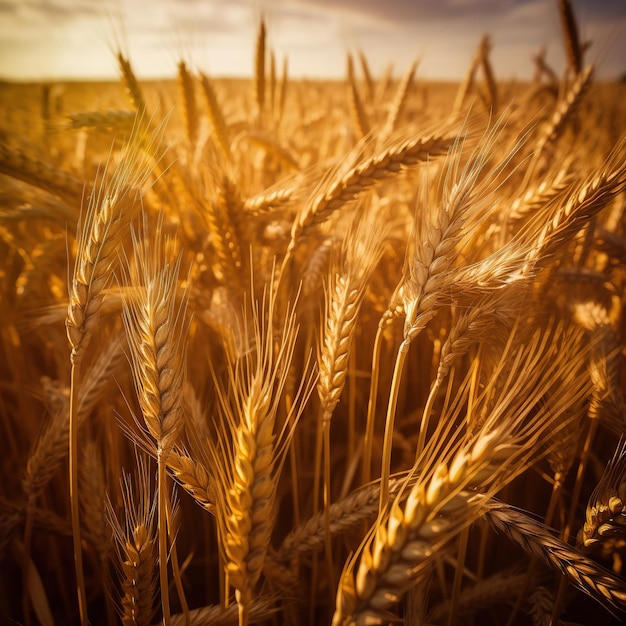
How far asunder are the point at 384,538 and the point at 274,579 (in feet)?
2.06

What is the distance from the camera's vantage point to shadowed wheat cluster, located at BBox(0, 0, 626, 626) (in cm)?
74

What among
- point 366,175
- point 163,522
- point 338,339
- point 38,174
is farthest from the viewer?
point 38,174

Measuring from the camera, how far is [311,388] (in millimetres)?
915

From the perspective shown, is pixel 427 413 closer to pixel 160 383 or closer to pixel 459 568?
pixel 459 568

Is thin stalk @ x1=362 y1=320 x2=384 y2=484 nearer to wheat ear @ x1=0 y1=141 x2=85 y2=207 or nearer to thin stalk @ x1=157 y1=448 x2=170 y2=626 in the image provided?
thin stalk @ x1=157 y1=448 x2=170 y2=626

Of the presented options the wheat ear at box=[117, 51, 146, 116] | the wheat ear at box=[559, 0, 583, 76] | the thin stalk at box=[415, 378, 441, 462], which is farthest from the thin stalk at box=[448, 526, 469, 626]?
the wheat ear at box=[559, 0, 583, 76]

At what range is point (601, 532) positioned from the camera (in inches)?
32.7

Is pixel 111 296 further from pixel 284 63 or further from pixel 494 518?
pixel 284 63

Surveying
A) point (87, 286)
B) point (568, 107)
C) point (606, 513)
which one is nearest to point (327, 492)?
point (606, 513)

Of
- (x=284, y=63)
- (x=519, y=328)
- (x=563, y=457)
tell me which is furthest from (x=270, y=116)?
(x=563, y=457)

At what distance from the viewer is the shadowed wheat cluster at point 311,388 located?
2.43 feet

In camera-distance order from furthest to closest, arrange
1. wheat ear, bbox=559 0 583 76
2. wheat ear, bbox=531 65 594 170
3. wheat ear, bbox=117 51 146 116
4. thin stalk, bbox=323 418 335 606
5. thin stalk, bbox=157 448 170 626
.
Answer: wheat ear, bbox=559 0 583 76, wheat ear, bbox=531 65 594 170, wheat ear, bbox=117 51 146 116, thin stalk, bbox=323 418 335 606, thin stalk, bbox=157 448 170 626

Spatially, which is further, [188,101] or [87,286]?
[188,101]

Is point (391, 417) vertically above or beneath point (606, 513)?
above
